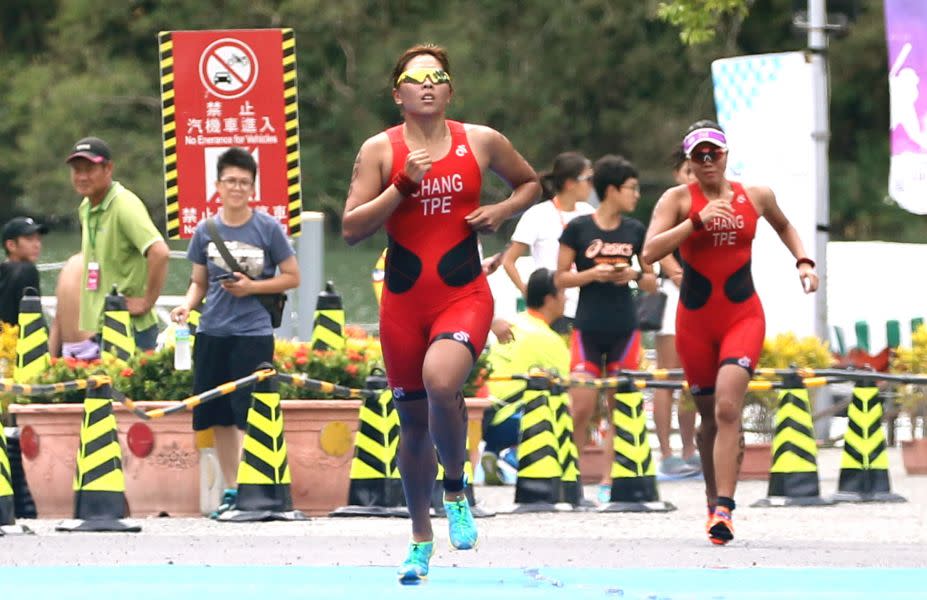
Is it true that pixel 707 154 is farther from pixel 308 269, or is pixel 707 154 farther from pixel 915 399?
pixel 915 399

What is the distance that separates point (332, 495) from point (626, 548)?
2.49 metres

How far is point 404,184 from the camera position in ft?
29.8

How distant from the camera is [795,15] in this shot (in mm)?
19703

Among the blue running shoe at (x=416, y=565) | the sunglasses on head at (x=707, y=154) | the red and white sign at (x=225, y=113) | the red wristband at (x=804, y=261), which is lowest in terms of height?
the blue running shoe at (x=416, y=565)

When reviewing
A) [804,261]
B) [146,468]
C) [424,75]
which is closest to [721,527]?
[804,261]

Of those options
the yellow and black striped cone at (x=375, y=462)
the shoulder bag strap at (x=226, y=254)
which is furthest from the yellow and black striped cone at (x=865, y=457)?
the shoulder bag strap at (x=226, y=254)

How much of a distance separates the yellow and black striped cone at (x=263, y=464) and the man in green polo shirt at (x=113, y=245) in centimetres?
122

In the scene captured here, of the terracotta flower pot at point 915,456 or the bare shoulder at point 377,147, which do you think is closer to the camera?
the bare shoulder at point 377,147

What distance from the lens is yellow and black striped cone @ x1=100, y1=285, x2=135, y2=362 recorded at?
551 inches

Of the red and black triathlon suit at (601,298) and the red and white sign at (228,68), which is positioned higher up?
the red and white sign at (228,68)

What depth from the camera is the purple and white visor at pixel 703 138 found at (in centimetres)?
1175

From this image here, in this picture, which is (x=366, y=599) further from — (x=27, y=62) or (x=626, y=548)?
(x=27, y=62)

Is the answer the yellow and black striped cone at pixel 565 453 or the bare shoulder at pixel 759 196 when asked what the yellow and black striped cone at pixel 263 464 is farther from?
the bare shoulder at pixel 759 196

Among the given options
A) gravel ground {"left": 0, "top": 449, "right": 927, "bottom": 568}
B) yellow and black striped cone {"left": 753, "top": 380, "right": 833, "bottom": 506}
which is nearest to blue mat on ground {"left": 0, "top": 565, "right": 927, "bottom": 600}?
gravel ground {"left": 0, "top": 449, "right": 927, "bottom": 568}
